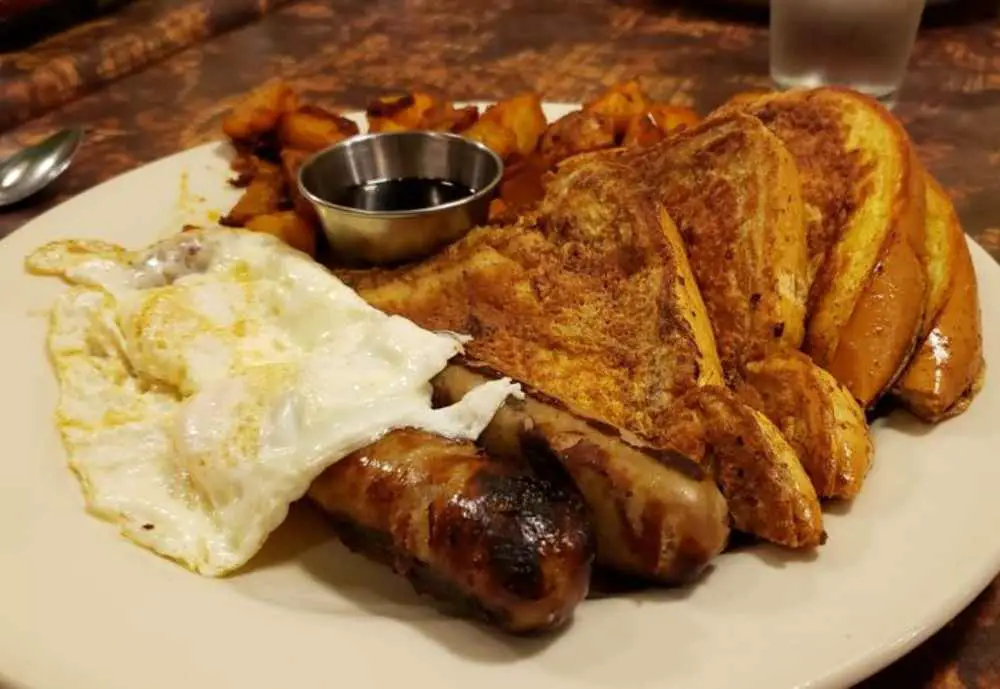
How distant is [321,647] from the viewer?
1450 millimetres

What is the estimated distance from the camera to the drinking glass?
10.7 ft

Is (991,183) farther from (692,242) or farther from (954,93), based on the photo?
(692,242)

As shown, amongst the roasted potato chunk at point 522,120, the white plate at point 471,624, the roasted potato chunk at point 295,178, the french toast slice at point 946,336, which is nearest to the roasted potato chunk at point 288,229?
the roasted potato chunk at point 295,178

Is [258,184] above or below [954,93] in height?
above

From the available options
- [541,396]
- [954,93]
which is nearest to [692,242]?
[541,396]

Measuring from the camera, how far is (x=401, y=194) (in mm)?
2744

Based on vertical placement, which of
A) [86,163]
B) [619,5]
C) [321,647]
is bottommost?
[619,5]

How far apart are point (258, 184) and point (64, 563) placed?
1.39m

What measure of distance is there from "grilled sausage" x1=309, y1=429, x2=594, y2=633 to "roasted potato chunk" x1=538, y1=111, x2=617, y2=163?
48.0 inches

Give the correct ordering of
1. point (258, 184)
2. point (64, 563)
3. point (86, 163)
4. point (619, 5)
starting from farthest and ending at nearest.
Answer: point (619, 5)
point (86, 163)
point (258, 184)
point (64, 563)

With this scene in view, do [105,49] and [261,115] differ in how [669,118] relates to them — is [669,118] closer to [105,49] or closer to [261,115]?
[261,115]

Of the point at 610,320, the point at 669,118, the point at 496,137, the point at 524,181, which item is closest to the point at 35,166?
the point at 496,137

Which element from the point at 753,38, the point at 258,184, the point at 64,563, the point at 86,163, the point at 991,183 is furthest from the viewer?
the point at 753,38

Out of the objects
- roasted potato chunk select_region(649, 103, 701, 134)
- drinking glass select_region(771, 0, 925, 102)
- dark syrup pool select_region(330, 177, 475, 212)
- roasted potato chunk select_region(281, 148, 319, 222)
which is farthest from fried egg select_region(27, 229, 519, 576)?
drinking glass select_region(771, 0, 925, 102)
